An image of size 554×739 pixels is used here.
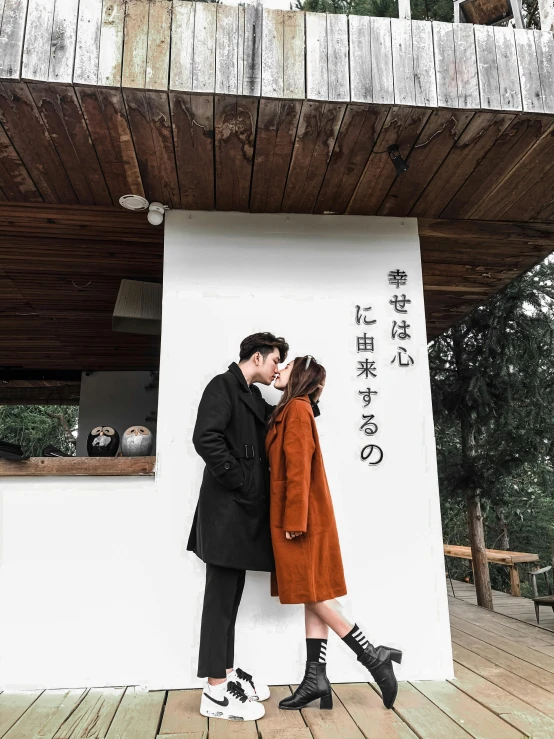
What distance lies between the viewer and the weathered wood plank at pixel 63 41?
90.8 inches

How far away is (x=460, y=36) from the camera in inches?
101

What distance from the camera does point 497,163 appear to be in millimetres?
2867

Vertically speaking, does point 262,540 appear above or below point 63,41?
below

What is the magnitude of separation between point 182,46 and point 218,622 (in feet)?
7.92

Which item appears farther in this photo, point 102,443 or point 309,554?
point 102,443

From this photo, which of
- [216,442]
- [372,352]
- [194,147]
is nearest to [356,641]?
[216,442]

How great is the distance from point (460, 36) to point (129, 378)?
18.0 ft

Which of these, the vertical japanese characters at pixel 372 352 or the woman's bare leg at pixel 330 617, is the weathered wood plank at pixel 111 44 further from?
the woman's bare leg at pixel 330 617

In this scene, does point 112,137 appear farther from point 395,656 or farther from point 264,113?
point 395,656

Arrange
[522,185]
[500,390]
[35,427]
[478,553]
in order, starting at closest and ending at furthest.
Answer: [522,185] < [500,390] < [478,553] < [35,427]

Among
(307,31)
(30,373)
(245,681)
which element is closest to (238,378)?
(245,681)

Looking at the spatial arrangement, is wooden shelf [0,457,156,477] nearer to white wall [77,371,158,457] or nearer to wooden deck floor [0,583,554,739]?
wooden deck floor [0,583,554,739]

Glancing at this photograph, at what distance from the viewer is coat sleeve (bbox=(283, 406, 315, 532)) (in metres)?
2.39

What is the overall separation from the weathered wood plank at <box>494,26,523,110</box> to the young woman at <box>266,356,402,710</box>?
5.17 feet
